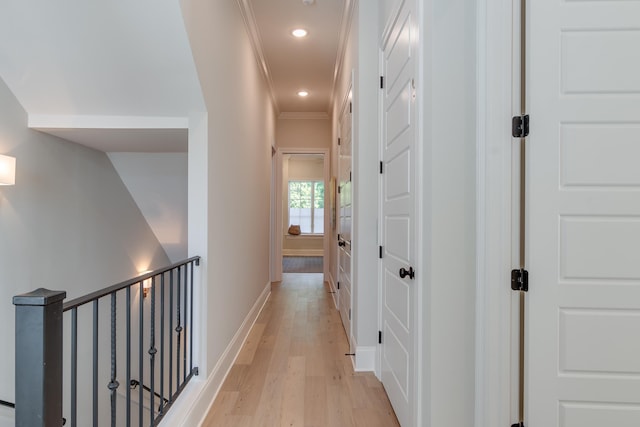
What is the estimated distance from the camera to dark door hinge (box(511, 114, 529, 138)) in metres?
1.41

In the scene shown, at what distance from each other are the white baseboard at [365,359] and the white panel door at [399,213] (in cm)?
21

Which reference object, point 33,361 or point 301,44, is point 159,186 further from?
point 33,361

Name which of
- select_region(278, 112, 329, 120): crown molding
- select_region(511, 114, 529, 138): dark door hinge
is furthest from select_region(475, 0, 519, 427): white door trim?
select_region(278, 112, 329, 120): crown molding

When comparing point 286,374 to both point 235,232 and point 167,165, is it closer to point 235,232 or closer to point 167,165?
point 235,232

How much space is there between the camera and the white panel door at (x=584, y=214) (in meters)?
1.34

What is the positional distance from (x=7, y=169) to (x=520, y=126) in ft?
7.79

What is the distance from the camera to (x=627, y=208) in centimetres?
134

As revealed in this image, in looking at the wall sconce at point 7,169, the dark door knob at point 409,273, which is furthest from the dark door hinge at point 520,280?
the wall sconce at point 7,169

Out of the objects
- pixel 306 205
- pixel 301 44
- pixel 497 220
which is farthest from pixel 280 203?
pixel 497 220

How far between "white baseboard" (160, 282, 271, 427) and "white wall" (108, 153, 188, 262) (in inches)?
53.9

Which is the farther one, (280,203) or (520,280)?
(280,203)

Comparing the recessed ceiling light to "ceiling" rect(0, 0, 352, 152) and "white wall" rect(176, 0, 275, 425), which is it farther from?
"ceiling" rect(0, 0, 352, 152)

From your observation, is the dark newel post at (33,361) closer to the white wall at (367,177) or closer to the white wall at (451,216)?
the white wall at (451,216)

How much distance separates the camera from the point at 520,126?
4.65ft
